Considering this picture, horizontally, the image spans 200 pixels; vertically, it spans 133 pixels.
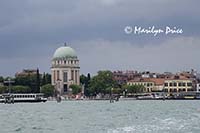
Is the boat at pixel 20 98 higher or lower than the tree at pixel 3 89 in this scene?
lower

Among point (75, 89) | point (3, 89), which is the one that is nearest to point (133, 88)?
point (75, 89)

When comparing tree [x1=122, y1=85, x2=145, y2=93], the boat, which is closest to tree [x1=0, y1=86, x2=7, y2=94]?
tree [x1=122, y1=85, x2=145, y2=93]

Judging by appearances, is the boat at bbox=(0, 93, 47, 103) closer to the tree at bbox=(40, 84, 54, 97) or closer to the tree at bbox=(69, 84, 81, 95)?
the tree at bbox=(40, 84, 54, 97)

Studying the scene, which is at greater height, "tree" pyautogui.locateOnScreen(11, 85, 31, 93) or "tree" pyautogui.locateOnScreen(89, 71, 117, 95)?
"tree" pyautogui.locateOnScreen(89, 71, 117, 95)

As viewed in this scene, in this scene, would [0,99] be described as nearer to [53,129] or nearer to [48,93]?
[48,93]

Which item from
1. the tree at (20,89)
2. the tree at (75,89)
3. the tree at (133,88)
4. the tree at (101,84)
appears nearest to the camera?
the tree at (20,89)

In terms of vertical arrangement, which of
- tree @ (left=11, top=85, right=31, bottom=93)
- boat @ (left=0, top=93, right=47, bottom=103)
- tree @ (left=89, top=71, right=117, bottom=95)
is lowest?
boat @ (left=0, top=93, right=47, bottom=103)

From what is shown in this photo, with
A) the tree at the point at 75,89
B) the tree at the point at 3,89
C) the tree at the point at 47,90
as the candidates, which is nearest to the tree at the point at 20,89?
the tree at the point at 3,89

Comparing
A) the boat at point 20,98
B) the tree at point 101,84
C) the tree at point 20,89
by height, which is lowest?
the boat at point 20,98

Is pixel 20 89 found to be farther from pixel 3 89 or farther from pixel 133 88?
pixel 133 88

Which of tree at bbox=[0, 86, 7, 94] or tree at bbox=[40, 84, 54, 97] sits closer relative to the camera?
tree at bbox=[0, 86, 7, 94]

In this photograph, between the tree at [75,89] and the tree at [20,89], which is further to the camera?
the tree at [75,89]

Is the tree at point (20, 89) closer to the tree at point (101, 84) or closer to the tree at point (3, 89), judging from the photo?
the tree at point (3, 89)

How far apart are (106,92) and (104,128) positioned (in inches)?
6048
